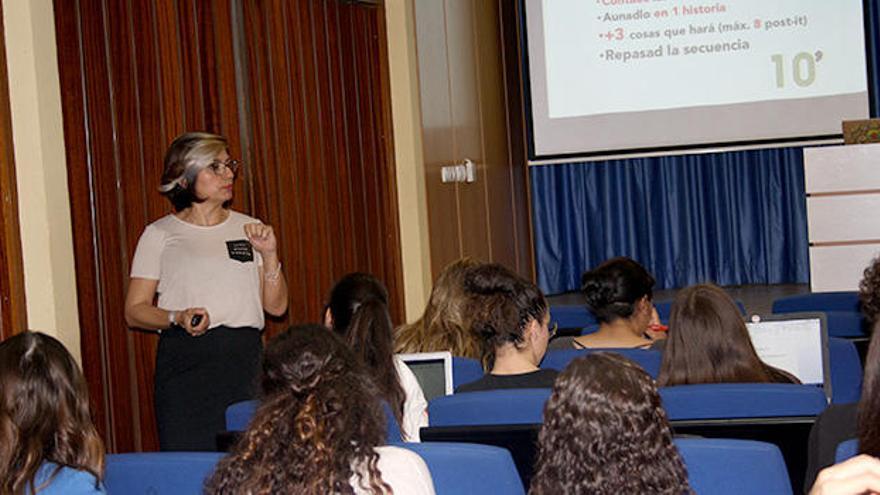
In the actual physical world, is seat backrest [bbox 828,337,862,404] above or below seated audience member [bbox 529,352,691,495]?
below

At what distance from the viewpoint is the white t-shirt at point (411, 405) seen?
3164mm

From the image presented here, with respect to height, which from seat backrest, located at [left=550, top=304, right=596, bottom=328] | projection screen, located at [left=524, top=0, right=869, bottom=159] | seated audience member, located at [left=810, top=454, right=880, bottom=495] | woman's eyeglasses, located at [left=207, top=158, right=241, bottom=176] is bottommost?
seat backrest, located at [left=550, top=304, right=596, bottom=328]

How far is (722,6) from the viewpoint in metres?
7.96

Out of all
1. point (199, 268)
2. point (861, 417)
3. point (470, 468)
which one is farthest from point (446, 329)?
point (861, 417)

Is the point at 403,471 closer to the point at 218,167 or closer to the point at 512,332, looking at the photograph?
the point at 512,332

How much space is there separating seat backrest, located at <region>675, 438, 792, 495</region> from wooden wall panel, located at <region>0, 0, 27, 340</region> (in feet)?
7.78

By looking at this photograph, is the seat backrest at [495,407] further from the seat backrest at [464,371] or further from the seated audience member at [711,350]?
the seat backrest at [464,371]

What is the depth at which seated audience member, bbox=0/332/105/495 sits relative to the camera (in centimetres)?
224

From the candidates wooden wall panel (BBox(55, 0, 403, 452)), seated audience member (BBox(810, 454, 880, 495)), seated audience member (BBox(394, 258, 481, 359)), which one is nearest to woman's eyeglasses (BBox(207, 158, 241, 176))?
wooden wall panel (BBox(55, 0, 403, 452))

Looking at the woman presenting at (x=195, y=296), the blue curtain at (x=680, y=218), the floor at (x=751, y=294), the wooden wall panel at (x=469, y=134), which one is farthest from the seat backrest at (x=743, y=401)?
the blue curtain at (x=680, y=218)

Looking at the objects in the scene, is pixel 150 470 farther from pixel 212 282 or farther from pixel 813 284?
pixel 813 284

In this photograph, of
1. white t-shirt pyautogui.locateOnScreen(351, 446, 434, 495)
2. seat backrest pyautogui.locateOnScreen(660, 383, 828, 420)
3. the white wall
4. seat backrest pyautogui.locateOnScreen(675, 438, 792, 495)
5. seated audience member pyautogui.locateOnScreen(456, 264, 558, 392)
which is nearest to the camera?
white t-shirt pyautogui.locateOnScreen(351, 446, 434, 495)

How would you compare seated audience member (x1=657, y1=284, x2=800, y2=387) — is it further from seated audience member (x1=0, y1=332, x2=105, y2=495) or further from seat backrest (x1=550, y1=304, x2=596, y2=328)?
seat backrest (x1=550, y1=304, x2=596, y2=328)

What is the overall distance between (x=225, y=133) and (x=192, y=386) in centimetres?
130
